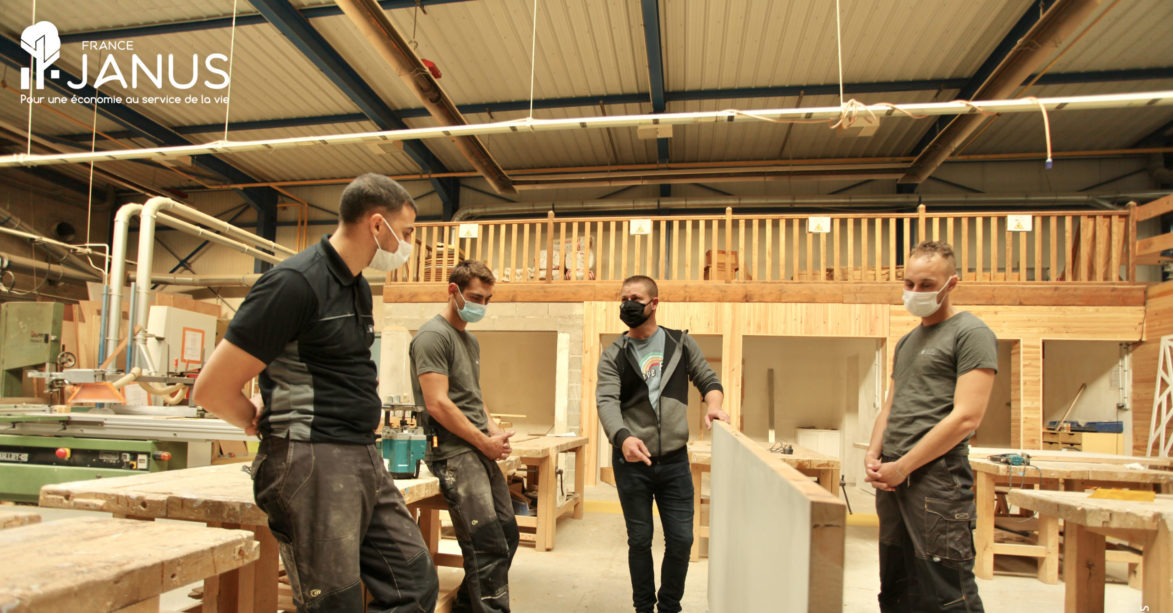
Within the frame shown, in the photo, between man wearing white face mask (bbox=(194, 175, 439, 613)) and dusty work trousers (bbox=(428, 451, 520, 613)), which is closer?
man wearing white face mask (bbox=(194, 175, 439, 613))

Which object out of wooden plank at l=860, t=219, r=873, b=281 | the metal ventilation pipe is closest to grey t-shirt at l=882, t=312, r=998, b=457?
wooden plank at l=860, t=219, r=873, b=281

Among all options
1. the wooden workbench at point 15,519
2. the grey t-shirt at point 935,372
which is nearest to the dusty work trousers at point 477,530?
the wooden workbench at point 15,519

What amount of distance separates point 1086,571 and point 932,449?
3.17 ft

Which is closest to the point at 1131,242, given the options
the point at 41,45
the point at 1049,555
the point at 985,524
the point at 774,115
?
the point at 1049,555

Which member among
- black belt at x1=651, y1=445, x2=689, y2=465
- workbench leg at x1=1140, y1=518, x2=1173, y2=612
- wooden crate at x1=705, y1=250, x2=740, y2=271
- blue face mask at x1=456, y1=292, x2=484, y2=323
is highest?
wooden crate at x1=705, y1=250, x2=740, y2=271

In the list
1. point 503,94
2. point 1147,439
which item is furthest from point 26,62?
point 1147,439

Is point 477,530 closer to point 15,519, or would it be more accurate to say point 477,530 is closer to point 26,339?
point 15,519

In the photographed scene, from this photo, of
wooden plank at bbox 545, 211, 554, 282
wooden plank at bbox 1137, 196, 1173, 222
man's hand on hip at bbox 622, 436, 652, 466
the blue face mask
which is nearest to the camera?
man's hand on hip at bbox 622, 436, 652, 466

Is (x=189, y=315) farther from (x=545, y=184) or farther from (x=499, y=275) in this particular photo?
(x=545, y=184)

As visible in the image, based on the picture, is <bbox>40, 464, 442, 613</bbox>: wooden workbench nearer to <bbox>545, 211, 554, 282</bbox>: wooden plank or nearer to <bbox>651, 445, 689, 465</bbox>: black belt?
<bbox>651, 445, 689, 465</bbox>: black belt

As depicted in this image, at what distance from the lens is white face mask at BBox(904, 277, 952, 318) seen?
8.04ft

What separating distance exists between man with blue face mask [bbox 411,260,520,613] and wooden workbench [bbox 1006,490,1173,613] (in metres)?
2.15

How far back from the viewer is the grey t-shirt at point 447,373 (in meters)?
2.72

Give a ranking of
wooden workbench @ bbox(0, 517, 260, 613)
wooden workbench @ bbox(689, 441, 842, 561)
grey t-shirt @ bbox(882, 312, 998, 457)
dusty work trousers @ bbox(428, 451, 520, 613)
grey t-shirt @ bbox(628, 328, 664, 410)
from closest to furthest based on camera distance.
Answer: wooden workbench @ bbox(0, 517, 260, 613), grey t-shirt @ bbox(882, 312, 998, 457), dusty work trousers @ bbox(428, 451, 520, 613), grey t-shirt @ bbox(628, 328, 664, 410), wooden workbench @ bbox(689, 441, 842, 561)
